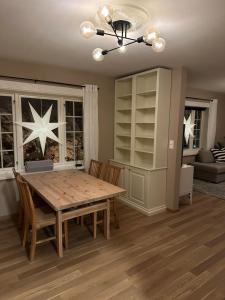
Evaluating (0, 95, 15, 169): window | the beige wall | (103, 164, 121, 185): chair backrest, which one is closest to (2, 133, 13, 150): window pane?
(0, 95, 15, 169): window

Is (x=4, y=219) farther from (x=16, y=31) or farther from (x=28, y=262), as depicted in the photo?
(x=16, y=31)

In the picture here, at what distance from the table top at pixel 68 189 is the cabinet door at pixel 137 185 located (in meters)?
0.94

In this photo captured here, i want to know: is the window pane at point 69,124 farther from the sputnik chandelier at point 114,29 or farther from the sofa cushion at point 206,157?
the sofa cushion at point 206,157

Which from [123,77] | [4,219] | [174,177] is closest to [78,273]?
[4,219]

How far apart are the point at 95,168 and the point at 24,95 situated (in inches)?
66.6

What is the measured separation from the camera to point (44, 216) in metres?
2.52

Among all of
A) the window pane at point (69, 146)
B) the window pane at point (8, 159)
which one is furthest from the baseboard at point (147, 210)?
the window pane at point (8, 159)

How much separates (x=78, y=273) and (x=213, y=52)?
3.05 meters

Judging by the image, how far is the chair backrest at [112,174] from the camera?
3.12 meters

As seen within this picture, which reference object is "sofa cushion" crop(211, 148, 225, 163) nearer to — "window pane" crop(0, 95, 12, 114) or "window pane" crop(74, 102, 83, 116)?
"window pane" crop(74, 102, 83, 116)

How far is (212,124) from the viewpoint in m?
6.20

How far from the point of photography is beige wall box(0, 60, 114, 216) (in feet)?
10.9

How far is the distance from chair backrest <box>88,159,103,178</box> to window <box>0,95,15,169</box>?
1297mm

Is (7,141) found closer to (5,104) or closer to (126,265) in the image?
(5,104)
